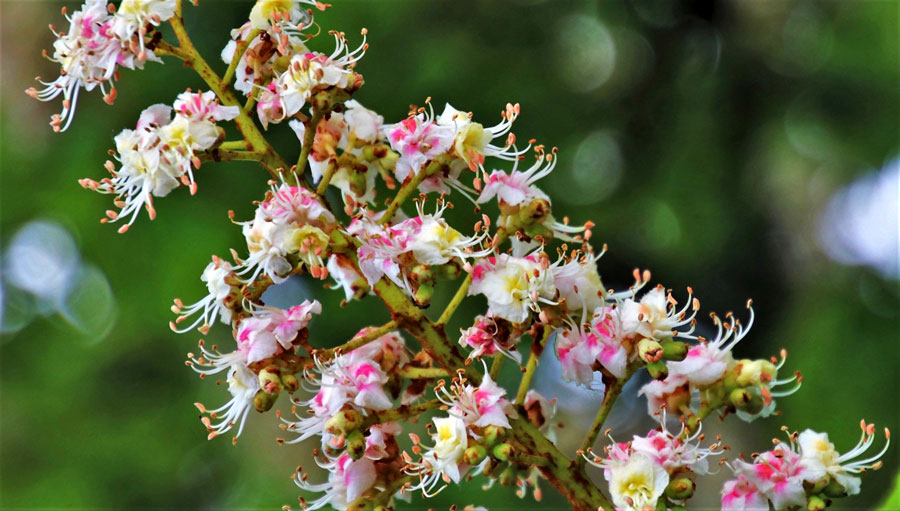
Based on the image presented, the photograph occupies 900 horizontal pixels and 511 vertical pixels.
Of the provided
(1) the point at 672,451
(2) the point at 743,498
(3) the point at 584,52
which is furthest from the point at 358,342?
(3) the point at 584,52

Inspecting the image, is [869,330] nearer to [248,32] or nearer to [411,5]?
[411,5]

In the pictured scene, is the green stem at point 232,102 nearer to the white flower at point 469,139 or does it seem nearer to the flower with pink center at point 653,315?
the white flower at point 469,139

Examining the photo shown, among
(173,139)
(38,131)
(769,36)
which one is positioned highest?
(173,139)

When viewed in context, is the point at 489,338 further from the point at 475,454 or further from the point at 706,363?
the point at 706,363

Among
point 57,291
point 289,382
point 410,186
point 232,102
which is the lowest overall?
point 57,291

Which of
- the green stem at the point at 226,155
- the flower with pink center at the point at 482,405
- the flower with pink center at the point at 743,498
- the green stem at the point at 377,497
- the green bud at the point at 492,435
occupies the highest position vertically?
the green stem at the point at 226,155

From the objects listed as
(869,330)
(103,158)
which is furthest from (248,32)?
(869,330)

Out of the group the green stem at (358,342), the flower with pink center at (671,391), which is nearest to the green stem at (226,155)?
the green stem at (358,342)
